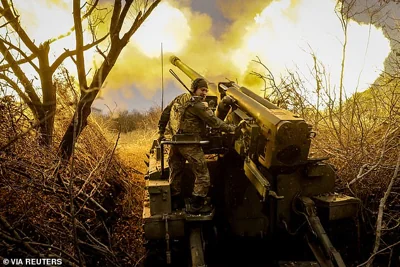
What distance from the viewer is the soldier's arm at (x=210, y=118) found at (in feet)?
15.0

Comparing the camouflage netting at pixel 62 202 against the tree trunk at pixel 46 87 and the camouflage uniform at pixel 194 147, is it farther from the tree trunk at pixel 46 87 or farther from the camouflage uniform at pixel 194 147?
the camouflage uniform at pixel 194 147

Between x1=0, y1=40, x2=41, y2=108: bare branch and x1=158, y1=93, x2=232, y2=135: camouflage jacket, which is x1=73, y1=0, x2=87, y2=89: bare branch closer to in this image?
x1=0, y1=40, x2=41, y2=108: bare branch

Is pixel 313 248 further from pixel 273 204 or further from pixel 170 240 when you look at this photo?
pixel 170 240

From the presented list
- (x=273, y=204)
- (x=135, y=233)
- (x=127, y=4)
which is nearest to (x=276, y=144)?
(x=273, y=204)

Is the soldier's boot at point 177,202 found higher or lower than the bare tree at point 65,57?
lower

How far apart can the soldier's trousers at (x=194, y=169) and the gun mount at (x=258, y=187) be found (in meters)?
0.12

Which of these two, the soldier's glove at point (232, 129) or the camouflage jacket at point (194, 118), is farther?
the camouflage jacket at point (194, 118)

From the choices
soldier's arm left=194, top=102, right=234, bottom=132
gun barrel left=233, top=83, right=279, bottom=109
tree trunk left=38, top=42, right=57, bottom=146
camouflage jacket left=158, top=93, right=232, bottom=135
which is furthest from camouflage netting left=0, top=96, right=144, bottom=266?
gun barrel left=233, top=83, right=279, bottom=109

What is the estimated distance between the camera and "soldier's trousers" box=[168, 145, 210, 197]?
4785 mm

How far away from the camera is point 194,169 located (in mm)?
4828

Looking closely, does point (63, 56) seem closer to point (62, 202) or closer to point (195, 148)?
point (62, 202)

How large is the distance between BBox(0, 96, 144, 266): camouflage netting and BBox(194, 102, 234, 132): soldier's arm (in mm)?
1276

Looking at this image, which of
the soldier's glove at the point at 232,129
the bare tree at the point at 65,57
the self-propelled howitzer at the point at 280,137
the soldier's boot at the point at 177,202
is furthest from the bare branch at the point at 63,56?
the self-propelled howitzer at the point at 280,137

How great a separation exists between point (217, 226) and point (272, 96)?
12.8ft
